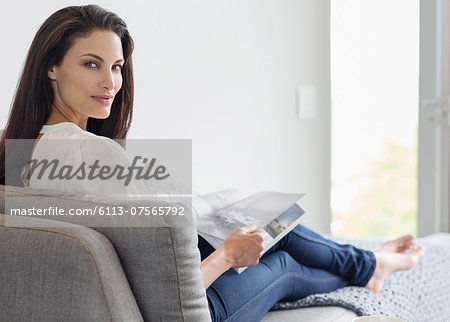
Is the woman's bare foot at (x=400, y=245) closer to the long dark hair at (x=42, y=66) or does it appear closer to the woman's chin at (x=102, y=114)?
the woman's chin at (x=102, y=114)

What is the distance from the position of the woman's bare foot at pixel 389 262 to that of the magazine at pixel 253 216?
0.33m

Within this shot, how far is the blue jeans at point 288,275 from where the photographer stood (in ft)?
4.59

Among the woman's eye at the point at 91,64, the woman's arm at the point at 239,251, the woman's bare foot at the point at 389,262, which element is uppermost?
the woman's eye at the point at 91,64

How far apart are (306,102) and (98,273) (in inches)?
85.3

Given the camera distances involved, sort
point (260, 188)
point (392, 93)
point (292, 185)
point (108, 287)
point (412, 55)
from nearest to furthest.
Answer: point (108, 287) < point (260, 188) < point (292, 185) < point (412, 55) < point (392, 93)

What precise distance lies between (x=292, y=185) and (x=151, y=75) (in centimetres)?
102

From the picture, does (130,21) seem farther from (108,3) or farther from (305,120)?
(305,120)

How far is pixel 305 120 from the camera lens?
294cm

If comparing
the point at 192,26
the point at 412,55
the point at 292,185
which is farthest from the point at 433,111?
the point at 192,26

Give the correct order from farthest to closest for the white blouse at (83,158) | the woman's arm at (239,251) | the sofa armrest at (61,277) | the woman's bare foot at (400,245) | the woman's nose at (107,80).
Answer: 1. the woman's bare foot at (400,245)
2. the woman's nose at (107,80)
3. the woman's arm at (239,251)
4. the white blouse at (83,158)
5. the sofa armrest at (61,277)

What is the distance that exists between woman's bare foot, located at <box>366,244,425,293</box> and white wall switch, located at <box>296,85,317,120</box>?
0.98 metres

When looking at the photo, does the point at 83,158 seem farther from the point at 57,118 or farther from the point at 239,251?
the point at 239,251

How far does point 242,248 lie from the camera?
1344 millimetres

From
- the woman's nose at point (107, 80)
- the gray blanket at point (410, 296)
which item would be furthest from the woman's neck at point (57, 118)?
the gray blanket at point (410, 296)
